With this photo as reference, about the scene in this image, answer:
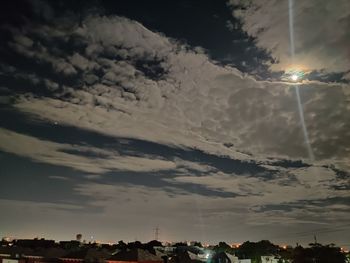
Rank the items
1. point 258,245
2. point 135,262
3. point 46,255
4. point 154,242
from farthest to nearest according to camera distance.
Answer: point 154,242, point 258,245, point 46,255, point 135,262

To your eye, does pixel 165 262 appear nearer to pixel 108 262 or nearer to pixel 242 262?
pixel 108 262

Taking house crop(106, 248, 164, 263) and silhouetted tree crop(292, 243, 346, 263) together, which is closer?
house crop(106, 248, 164, 263)

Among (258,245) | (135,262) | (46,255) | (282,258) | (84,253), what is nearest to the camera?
(135,262)

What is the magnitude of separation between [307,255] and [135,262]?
54.0 metres

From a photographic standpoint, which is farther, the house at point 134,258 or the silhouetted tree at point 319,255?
the silhouetted tree at point 319,255

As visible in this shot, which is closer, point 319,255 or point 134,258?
point 134,258

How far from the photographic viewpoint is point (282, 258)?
388 feet

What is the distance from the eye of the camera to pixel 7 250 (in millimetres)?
91312

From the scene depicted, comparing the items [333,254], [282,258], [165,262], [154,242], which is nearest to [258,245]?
[282,258]

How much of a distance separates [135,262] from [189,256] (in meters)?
36.4

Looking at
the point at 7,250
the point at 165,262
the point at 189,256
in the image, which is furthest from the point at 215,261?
the point at 7,250

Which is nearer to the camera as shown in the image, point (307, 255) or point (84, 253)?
point (84, 253)

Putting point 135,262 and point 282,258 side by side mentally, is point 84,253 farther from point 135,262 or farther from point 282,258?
point 282,258

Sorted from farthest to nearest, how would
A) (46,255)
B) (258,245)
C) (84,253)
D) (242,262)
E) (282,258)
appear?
1. (258,245)
2. (282,258)
3. (242,262)
4. (46,255)
5. (84,253)
